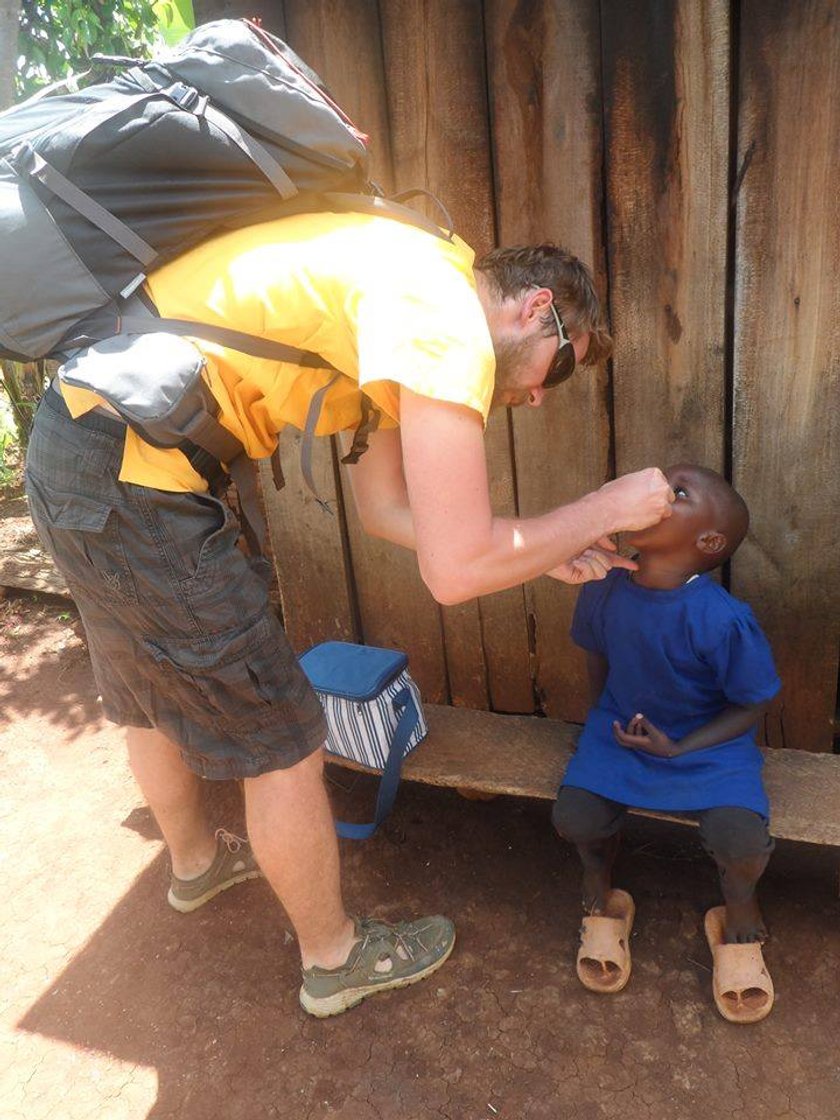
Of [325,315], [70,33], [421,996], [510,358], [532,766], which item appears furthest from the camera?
[70,33]

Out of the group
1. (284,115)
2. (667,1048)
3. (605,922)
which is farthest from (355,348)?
(667,1048)

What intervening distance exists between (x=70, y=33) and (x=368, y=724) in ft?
17.5

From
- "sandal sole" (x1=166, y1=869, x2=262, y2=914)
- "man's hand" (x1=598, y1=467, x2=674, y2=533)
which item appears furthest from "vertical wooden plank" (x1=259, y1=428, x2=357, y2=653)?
"man's hand" (x1=598, y1=467, x2=674, y2=533)

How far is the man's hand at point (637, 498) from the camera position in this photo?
1.97 metres

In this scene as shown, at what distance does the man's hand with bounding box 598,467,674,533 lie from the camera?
1971mm

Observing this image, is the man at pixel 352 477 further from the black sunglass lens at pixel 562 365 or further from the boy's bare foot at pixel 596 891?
the boy's bare foot at pixel 596 891

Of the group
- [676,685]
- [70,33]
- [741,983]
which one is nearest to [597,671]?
[676,685]

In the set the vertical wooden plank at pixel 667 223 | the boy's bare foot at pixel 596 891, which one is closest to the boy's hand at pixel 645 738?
the boy's bare foot at pixel 596 891

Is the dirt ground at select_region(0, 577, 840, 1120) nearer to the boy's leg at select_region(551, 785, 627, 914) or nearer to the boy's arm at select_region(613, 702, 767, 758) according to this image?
the boy's leg at select_region(551, 785, 627, 914)

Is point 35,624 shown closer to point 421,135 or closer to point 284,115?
point 421,135

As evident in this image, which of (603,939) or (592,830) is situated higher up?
(592,830)

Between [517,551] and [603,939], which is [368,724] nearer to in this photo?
[603,939]

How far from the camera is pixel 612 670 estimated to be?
2.40 m

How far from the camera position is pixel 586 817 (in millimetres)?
2277
